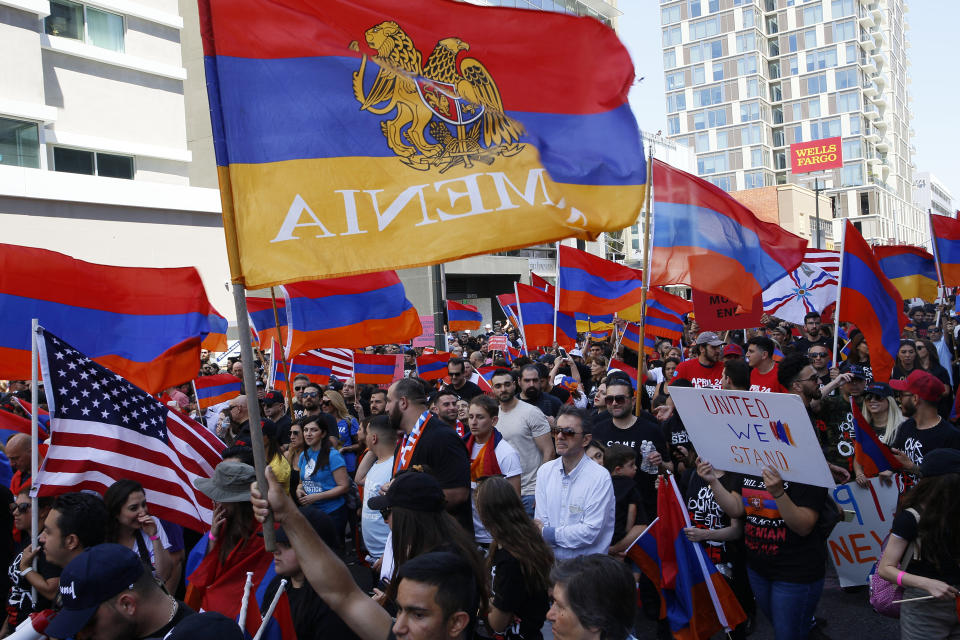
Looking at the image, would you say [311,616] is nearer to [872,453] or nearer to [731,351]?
[872,453]

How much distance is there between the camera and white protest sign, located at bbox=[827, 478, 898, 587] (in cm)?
625

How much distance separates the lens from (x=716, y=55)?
95.2 meters

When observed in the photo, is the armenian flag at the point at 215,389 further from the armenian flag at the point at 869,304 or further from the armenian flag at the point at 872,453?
the armenian flag at the point at 872,453

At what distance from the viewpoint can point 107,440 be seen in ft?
15.4

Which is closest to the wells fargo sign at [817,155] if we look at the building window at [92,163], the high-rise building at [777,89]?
the high-rise building at [777,89]

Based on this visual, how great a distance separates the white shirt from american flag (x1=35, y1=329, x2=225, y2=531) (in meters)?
2.17

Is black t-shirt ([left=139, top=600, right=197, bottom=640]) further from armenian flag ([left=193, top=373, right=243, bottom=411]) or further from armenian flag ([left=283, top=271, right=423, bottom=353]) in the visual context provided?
armenian flag ([left=193, top=373, right=243, bottom=411])

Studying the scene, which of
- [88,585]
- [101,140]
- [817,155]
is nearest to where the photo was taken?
[88,585]

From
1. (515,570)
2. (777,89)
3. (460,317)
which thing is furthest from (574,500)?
(777,89)

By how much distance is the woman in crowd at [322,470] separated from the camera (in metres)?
7.07

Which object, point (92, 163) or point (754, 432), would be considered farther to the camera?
point (92, 163)

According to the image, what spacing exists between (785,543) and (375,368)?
7.72m

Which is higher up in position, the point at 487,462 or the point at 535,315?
the point at 535,315

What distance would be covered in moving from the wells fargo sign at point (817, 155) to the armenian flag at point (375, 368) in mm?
89092
